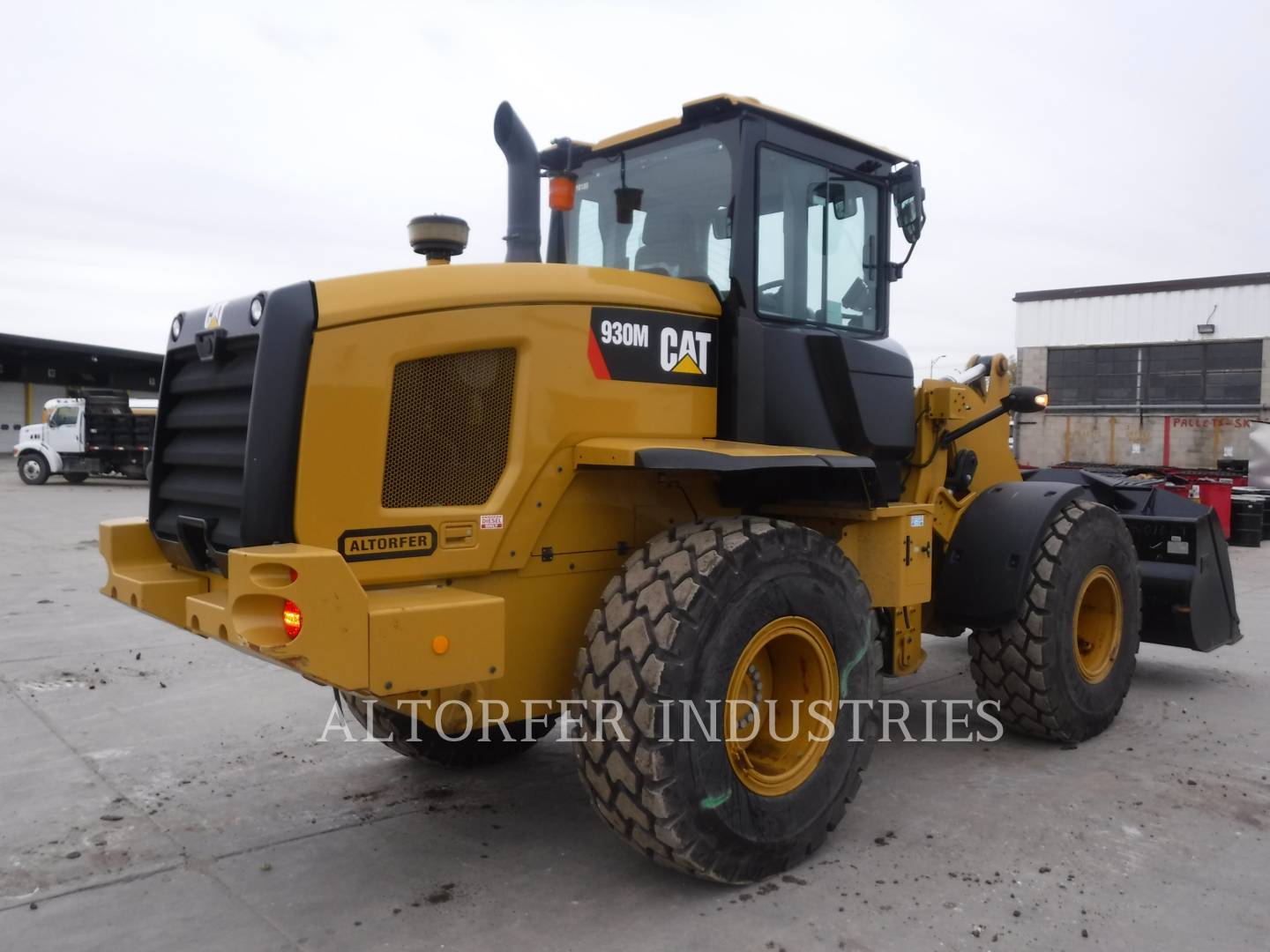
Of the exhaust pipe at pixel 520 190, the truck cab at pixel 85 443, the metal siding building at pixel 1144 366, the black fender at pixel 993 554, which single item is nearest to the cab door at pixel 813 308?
the black fender at pixel 993 554

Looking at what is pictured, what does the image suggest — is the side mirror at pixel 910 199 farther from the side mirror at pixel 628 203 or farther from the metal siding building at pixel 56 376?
the metal siding building at pixel 56 376

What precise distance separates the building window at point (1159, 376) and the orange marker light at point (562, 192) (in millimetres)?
26058

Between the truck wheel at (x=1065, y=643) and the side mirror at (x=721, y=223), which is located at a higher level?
the side mirror at (x=721, y=223)

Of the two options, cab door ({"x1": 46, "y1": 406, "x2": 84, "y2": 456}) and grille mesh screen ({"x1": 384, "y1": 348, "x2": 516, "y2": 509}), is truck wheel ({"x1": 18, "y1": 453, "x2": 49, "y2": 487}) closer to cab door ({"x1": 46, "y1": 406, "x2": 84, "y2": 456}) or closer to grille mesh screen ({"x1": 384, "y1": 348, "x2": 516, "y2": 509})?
cab door ({"x1": 46, "y1": 406, "x2": 84, "y2": 456})

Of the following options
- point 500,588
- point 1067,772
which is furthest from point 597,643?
point 1067,772

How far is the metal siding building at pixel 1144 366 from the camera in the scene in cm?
2542

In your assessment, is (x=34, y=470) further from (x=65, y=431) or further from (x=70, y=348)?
(x=70, y=348)

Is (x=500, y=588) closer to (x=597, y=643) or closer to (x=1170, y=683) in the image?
(x=597, y=643)

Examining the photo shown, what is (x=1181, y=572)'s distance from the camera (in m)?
6.39

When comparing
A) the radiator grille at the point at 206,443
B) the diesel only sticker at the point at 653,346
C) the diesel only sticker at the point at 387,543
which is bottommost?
the diesel only sticker at the point at 387,543

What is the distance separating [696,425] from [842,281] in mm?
1189

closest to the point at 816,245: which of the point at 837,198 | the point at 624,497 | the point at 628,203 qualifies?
the point at 837,198

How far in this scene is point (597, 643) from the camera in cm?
348

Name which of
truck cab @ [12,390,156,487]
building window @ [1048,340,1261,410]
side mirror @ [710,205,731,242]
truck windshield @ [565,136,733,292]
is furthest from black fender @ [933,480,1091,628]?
building window @ [1048,340,1261,410]
